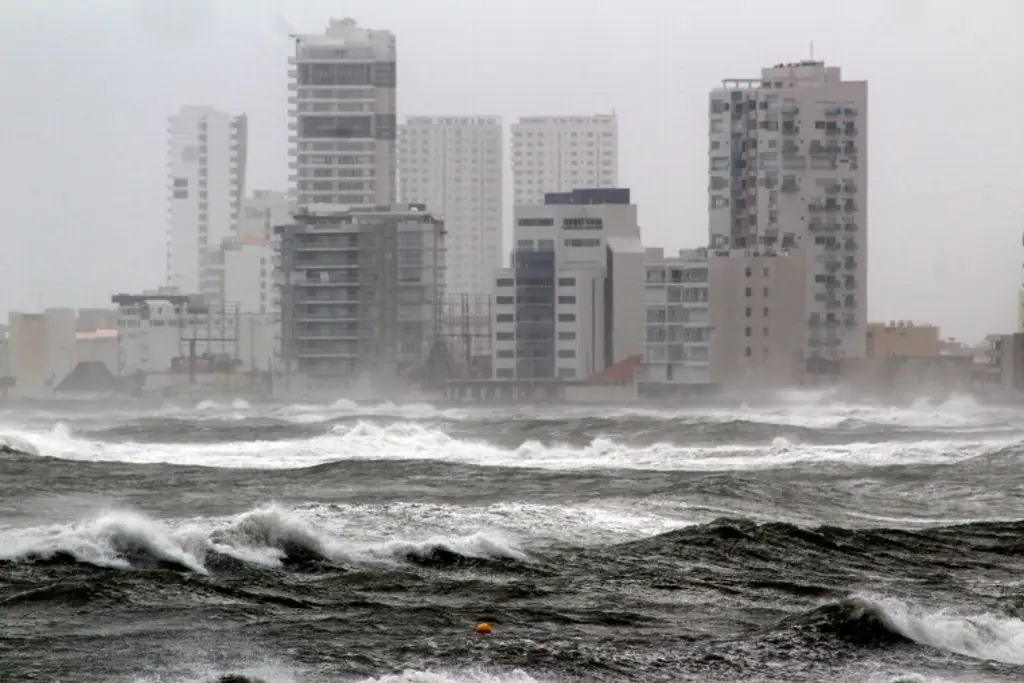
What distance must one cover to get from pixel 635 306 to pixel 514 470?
86363mm

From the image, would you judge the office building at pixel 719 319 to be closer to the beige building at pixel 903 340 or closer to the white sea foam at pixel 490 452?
the beige building at pixel 903 340

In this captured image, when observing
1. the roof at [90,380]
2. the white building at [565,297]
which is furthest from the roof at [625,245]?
the roof at [90,380]

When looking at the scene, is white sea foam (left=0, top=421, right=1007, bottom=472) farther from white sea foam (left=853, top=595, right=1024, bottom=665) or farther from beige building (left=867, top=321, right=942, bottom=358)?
beige building (left=867, top=321, right=942, bottom=358)

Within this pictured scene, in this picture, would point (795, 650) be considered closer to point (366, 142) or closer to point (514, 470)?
point (514, 470)

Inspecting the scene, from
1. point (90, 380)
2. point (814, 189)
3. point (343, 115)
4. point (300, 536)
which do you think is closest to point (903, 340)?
point (814, 189)

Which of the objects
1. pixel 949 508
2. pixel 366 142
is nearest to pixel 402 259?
pixel 366 142

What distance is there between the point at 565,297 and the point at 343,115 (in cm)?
4499

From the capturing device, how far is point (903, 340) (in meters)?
134

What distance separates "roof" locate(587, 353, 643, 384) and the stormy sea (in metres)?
81.3

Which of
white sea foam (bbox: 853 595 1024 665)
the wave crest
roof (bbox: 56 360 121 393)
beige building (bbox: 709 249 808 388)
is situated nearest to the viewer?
white sea foam (bbox: 853 595 1024 665)

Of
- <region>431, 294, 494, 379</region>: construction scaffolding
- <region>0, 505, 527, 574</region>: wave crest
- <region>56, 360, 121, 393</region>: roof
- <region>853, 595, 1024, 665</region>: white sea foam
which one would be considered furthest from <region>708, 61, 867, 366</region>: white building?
<region>853, 595, 1024, 665</region>: white sea foam

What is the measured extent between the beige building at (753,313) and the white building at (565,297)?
35.4ft

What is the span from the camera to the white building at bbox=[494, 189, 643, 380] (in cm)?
12612

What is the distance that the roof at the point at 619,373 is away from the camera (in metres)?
124
